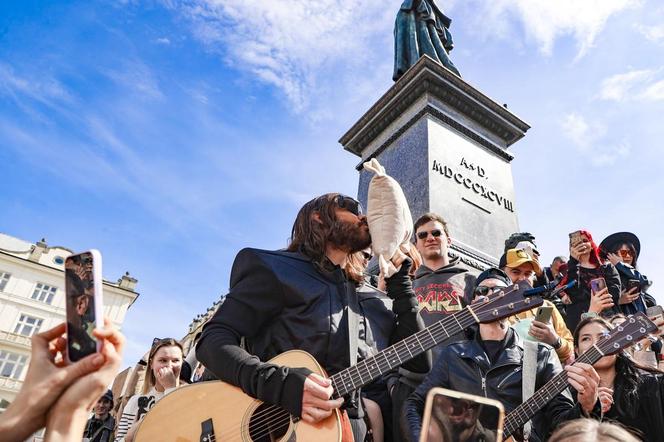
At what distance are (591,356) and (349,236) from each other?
167 centimetres

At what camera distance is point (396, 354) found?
7.39 feet

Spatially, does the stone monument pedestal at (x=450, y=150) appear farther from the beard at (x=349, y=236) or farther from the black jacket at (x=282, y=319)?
the black jacket at (x=282, y=319)

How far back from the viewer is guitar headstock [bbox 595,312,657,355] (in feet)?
9.00

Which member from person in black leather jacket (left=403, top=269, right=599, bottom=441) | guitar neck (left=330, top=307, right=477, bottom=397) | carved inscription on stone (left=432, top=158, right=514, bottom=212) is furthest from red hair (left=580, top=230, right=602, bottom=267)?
guitar neck (left=330, top=307, right=477, bottom=397)

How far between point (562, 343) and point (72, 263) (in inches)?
146

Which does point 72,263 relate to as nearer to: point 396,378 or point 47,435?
point 47,435

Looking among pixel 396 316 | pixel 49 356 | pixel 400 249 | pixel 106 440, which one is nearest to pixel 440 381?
pixel 396 316

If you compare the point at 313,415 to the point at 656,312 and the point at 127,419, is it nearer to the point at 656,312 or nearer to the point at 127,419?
the point at 127,419

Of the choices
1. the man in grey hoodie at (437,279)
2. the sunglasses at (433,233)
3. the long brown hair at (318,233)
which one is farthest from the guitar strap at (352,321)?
the sunglasses at (433,233)

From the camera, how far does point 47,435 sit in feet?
3.03

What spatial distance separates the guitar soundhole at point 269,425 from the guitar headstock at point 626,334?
2014 mm

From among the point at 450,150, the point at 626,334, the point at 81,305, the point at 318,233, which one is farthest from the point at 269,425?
the point at 450,150

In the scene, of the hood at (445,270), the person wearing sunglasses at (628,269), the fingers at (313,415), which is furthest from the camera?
the person wearing sunglasses at (628,269)

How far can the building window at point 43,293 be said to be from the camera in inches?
1757
